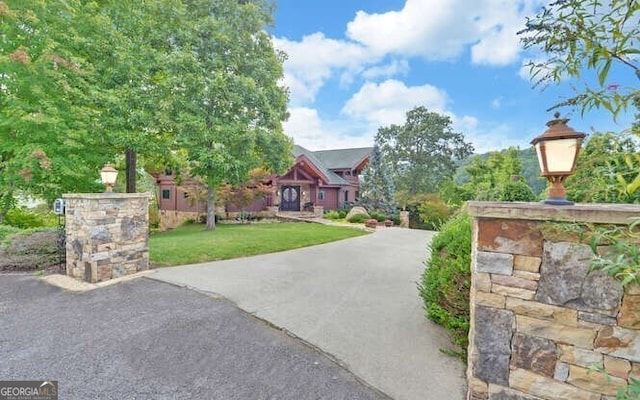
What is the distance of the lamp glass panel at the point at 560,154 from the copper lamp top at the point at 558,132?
34mm

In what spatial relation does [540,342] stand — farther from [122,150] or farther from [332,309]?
[122,150]

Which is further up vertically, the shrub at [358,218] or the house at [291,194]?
the house at [291,194]

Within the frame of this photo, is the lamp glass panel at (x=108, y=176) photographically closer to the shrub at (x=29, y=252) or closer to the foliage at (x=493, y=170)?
the shrub at (x=29, y=252)

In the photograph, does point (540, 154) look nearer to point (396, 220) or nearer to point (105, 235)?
point (105, 235)

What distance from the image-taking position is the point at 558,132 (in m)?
2.24

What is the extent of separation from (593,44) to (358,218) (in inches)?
641

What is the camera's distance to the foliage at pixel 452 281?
3.14 meters

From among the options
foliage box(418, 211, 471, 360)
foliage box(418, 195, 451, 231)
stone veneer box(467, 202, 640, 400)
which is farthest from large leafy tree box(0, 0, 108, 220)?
foliage box(418, 195, 451, 231)

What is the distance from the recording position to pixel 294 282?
5.64m

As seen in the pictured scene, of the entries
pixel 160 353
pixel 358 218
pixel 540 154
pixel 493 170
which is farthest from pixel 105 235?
pixel 493 170

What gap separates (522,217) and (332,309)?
3.08 meters

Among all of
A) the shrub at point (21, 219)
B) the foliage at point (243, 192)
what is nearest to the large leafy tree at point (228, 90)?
the foliage at point (243, 192)

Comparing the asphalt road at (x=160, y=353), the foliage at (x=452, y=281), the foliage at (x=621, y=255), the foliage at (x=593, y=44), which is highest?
the foliage at (x=593, y=44)

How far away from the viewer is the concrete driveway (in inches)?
111
